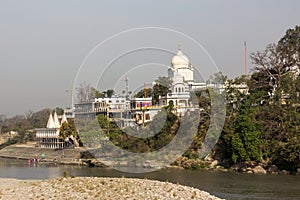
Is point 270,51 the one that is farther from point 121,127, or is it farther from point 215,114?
point 121,127

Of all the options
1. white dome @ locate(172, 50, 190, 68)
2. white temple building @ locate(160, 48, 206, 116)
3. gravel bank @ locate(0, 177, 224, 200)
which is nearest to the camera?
gravel bank @ locate(0, 177, 224, 200)

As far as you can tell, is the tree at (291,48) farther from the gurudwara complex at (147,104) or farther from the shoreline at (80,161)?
the shoreline at (80,161)

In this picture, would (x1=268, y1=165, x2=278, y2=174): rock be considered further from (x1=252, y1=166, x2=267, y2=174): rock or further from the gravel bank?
the gravel bank

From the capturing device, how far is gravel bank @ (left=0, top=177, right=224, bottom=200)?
16422mm

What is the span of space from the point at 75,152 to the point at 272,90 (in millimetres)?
16381

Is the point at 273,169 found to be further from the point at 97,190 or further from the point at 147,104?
the point at 97,190

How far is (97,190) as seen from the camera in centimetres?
1692

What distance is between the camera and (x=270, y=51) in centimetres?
3688

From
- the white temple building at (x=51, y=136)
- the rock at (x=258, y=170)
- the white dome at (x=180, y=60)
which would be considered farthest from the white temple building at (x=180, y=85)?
the white temple building at (x=51, y=136)

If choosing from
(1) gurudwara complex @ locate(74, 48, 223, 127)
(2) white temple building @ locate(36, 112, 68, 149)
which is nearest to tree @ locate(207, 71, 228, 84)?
(1) gurudwara complex @ locate(74, 48, 223, 127)

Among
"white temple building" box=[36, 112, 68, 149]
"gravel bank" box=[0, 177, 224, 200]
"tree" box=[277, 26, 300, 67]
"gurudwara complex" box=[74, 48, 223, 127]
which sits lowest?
"gravel bank" box=[0, 177, 224, 200]

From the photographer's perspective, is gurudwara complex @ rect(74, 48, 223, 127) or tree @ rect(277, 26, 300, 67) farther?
gurudwara complex @ rect(74, 48, 223, 127)

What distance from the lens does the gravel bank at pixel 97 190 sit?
16.4 meters

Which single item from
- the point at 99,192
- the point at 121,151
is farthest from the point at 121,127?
the point at 99,192
